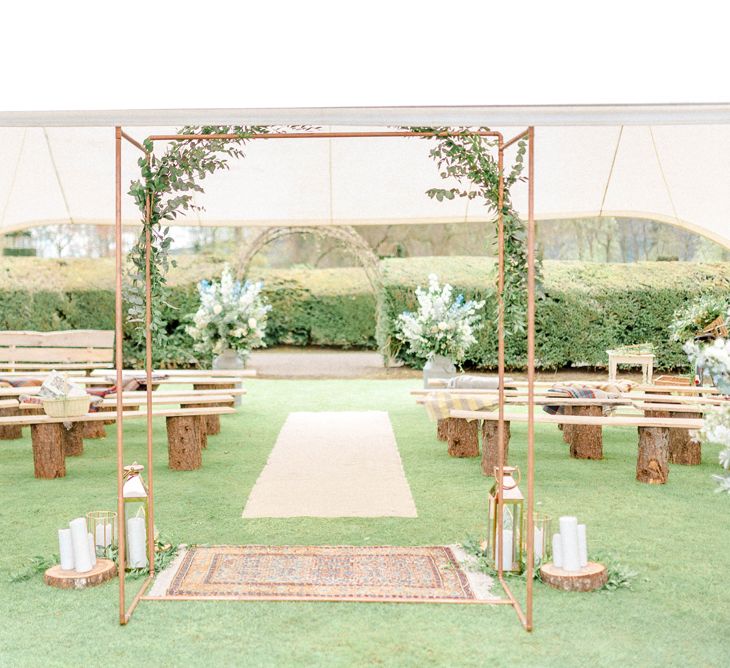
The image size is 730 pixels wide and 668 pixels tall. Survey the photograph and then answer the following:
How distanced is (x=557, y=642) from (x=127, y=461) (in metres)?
4.09

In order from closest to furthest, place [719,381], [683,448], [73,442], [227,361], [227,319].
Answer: [719,381]
[683,448]
[73,442]
[227,319]
[227,361]

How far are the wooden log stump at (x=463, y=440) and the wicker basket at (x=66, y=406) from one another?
8.75ft

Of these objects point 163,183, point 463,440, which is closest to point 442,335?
point 463,440

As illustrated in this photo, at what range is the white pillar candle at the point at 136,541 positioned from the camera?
388 cm

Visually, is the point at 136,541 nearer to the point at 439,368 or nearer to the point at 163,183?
the point at 163,183

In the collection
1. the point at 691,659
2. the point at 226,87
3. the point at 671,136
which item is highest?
the point at 671,136

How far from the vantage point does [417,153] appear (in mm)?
7887

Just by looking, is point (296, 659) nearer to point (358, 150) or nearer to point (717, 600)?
point (717, 600)

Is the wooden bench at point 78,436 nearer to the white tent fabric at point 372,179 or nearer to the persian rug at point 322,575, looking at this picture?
the persian rug at point 322,575

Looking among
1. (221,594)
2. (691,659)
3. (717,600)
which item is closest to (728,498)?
(717,600)

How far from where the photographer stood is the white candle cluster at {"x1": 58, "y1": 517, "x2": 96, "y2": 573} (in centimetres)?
374

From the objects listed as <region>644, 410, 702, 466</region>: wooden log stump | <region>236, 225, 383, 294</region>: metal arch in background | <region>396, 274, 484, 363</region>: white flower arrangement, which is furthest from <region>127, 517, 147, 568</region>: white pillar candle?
<region>236, 225, 383, 294</region>: metal arch in background

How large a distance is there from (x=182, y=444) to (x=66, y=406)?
908 millimetres

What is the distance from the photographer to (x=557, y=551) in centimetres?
381
